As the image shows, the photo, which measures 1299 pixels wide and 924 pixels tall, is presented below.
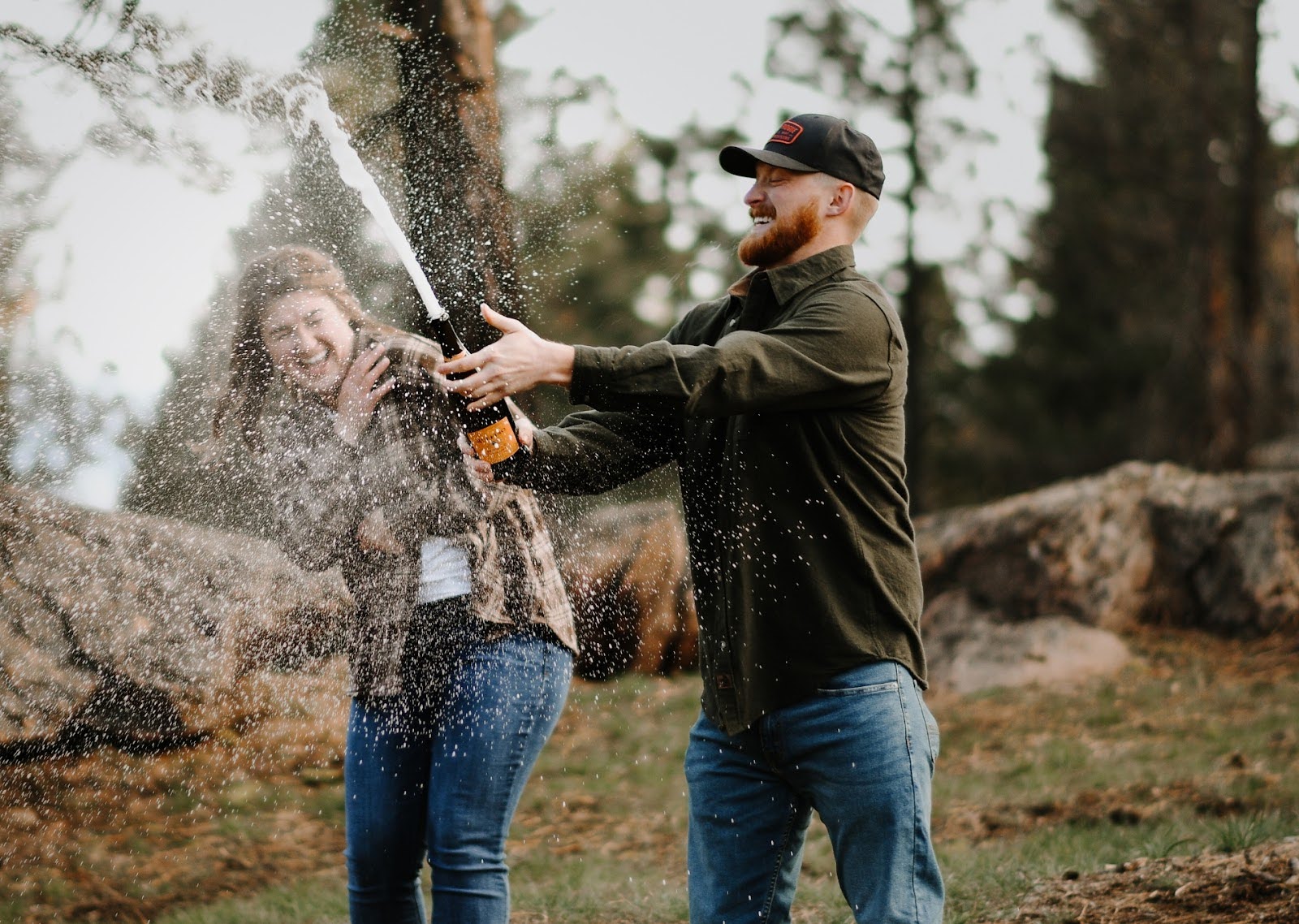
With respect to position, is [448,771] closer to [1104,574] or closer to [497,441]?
[497,441]

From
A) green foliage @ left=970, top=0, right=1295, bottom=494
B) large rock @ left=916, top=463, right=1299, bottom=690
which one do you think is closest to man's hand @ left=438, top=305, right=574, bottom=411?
large rock @ left=916, top=463, right=1299, bottom=690

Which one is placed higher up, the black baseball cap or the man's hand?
the black baseball cap

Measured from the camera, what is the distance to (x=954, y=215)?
1778 centimetres

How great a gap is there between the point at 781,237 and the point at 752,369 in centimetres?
51

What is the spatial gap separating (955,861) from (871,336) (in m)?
2.71

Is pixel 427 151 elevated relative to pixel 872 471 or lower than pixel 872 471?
elevated

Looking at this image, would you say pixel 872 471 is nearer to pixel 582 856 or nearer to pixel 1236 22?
pixel 582 856

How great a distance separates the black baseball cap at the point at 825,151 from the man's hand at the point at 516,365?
693 millimetres

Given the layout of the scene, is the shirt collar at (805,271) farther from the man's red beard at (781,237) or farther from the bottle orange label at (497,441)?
the bottle orange label at (497,441)

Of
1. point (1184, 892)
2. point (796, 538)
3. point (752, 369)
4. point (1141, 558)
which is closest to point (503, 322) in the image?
point (752, 369)

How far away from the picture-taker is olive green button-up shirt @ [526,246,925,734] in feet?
7.42

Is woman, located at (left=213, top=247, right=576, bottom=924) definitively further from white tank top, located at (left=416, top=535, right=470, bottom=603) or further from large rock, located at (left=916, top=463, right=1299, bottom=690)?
large rock, located at (left=916, top=463, right=1299, bottom=690)

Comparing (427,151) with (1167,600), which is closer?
(427,151)

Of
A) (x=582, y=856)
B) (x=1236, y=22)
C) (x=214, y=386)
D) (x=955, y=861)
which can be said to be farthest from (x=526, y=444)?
(x=1236, y=22)
